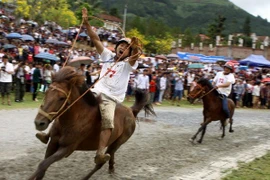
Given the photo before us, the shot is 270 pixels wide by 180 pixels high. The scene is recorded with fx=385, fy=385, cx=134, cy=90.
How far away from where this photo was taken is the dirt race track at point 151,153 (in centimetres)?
751

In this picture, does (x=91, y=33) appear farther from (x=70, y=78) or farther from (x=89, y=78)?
(x=89, y=78)

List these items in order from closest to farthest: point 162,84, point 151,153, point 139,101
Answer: point 139,101
point 151,153
point 162,84

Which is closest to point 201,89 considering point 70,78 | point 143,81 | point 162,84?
point 70,78

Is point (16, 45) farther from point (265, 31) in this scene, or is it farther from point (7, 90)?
point (265, 31)

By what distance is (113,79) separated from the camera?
22.4 ft

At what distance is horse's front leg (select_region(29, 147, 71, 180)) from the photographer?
211 inches

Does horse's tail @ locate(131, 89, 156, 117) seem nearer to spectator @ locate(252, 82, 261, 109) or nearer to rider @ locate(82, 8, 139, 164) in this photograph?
rider @ locate(82, 8, 139, 164)

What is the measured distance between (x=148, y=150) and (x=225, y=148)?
2.63 m

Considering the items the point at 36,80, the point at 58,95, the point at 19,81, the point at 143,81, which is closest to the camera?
the point at 58,95

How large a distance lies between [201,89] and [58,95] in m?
7.15

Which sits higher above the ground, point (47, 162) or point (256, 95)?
point (47, 162)

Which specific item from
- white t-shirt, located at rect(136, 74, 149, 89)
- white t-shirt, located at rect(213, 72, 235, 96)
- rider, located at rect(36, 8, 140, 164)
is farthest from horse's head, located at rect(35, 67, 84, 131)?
white t-shirt, located at rect(136, 74, 149, 89)

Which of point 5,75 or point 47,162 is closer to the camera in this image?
point 47,162

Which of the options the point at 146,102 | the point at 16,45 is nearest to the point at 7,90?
the point at 16,45
